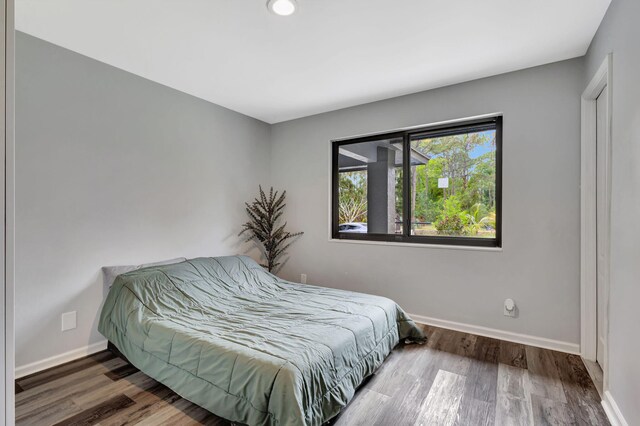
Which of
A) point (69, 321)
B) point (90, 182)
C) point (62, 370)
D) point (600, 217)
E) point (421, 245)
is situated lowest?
point (62, 370)

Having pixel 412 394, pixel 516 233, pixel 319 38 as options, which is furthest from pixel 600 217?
pixel 319 38

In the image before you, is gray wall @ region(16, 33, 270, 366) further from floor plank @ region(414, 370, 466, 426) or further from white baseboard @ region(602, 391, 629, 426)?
white baseboard @ region(602, 391, 629, 426)

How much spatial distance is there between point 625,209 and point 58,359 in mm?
3745

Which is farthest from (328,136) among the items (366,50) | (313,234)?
(366,50)

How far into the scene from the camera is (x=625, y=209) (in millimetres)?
1571

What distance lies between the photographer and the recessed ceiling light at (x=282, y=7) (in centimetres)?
181

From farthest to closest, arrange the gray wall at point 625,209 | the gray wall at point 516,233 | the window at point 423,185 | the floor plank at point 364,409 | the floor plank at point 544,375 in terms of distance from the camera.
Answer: the window at point 423,185, the gray wall at point 516,233, the floor plank at point 544,375, the floor plank at point 364,409, the gray wall at point 625,209

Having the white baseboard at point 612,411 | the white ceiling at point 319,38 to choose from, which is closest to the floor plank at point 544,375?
the white baseboard at point 612,411

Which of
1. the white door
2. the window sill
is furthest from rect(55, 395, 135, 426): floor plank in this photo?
the white door

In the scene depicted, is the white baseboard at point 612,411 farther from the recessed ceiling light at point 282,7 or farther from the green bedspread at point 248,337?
the recessed ceiling light at point 282,7

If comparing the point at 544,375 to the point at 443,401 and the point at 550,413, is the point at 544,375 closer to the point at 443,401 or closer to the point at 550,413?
the point at 550,413

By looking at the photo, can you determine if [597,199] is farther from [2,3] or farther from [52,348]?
[52,348]

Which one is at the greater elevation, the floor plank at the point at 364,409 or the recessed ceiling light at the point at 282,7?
the recessed ceiling light at the point at 282,7

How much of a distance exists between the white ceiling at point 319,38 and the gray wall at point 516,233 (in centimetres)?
19
